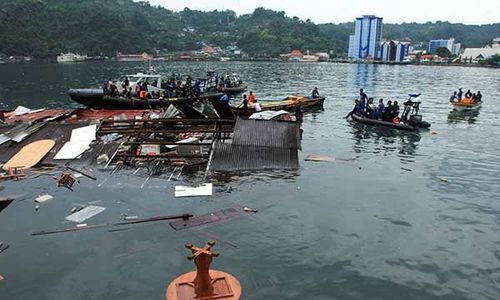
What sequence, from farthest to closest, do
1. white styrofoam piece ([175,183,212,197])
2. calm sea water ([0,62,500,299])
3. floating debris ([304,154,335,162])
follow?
floating debris ([304,154,335,162]), white styrofoam piece ([175,183,212,197]), calm sea water ([0,62,500,299])

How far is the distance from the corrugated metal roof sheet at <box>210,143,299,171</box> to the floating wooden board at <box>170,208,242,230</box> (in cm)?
401

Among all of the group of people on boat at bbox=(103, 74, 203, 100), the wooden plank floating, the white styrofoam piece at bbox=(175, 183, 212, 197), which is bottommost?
the wooden plank floating

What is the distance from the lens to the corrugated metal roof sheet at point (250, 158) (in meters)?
17.6

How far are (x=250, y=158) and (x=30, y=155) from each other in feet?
33.5

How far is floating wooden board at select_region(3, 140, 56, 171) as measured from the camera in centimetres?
1766

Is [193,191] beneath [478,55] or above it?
beneath

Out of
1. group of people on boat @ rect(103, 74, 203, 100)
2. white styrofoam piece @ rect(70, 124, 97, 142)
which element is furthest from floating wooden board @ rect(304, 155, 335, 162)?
group of people on boat @ rect(103, 74, 203, 100)

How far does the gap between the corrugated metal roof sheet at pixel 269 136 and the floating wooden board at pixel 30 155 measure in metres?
8.99

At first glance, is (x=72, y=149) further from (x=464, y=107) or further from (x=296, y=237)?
(x=464, y=107)

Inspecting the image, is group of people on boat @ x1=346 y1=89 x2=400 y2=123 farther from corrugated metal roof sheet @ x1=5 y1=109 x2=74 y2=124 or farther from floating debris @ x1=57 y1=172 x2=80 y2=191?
floating debris @ x1=57 y1=172 x2=80 y2=191

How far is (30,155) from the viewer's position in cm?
1834

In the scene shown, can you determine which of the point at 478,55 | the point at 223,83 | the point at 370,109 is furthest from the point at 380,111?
the point at 478,55

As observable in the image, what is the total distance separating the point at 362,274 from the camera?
10.4 m

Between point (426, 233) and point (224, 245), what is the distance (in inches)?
256
